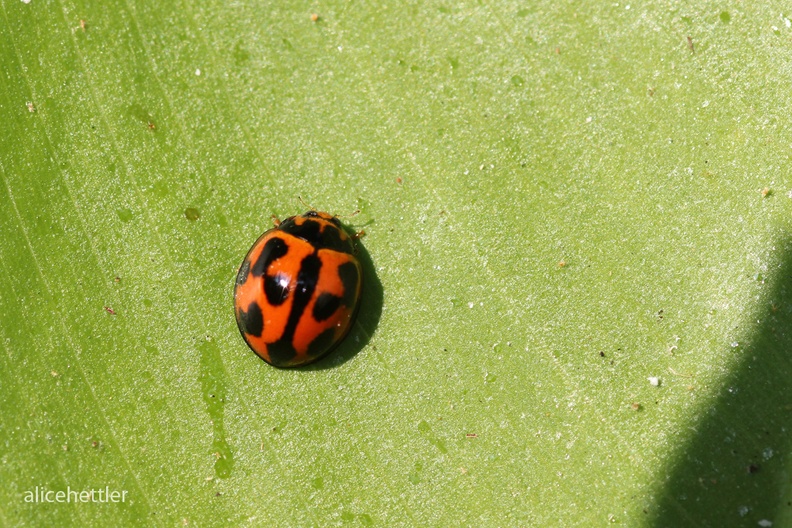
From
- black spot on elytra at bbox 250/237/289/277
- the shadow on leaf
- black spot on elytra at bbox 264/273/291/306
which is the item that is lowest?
the shadow on leaf

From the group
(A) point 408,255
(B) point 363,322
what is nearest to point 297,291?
(B) point 363,322

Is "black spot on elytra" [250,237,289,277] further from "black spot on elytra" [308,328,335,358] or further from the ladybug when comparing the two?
"black spot on elytra" [308,328,335,358]

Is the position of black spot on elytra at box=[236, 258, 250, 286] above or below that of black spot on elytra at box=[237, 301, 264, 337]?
above

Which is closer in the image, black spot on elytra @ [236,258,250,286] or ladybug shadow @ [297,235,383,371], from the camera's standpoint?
black spot on elytra @ [236,258,250,286]

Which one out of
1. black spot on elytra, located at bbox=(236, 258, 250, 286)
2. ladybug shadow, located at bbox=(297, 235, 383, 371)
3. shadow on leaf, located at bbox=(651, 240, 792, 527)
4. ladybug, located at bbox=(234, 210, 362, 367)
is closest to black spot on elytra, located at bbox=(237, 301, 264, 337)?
ladybug, located at bbox=(234, 210, 362, 367)

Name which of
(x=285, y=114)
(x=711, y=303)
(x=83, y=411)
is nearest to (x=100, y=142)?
(x=285, y=114)

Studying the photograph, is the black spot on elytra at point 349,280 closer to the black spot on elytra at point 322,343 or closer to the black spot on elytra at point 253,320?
the black spot on elytra at point 322,343
